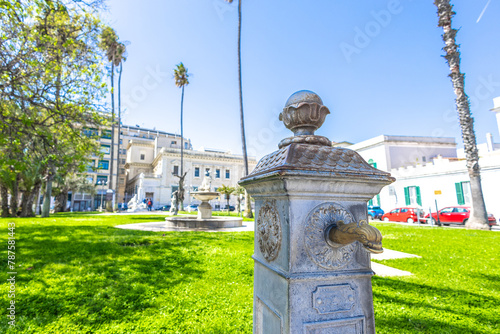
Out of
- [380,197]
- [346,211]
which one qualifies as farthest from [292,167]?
[380,197]

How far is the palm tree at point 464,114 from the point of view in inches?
492

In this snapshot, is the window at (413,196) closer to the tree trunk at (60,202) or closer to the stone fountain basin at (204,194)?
the stone fountain basin at (204,194)

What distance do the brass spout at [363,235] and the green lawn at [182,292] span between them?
6.80 ft

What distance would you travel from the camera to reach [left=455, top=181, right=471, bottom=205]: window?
18.7 m

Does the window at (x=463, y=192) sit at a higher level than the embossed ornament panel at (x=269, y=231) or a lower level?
higher

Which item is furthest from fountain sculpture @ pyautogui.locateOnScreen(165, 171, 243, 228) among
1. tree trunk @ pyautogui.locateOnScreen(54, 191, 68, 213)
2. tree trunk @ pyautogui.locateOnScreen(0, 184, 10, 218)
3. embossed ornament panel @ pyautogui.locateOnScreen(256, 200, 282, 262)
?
tree trunk @ pyautogui.locateOnScreen(54, 191, 68, 213)

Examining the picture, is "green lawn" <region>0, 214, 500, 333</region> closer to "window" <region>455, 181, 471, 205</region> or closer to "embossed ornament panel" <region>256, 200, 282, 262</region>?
"embossed ornament panel" <region>256, 200, 282, 262</region>

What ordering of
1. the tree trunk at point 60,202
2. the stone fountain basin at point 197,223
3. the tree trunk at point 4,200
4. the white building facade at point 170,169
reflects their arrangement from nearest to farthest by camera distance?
the stone fountain basin at point 197,223
the tree trunk at point 4,200
the tree trunk at point 60,202
the white building facade at point 170,169

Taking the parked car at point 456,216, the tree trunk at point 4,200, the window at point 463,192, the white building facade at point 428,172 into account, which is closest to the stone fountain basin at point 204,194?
the white building facade at point 428,172

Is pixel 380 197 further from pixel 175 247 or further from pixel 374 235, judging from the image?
pixel 374 235

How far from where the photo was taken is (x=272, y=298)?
1455 mm

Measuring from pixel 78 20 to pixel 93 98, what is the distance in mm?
2453

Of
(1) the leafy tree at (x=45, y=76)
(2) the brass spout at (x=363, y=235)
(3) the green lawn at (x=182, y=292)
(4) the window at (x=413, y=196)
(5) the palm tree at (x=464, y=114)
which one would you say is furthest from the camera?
(4) the window at (x=413, y=196)

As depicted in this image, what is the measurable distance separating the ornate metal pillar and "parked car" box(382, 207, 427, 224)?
1994cm
